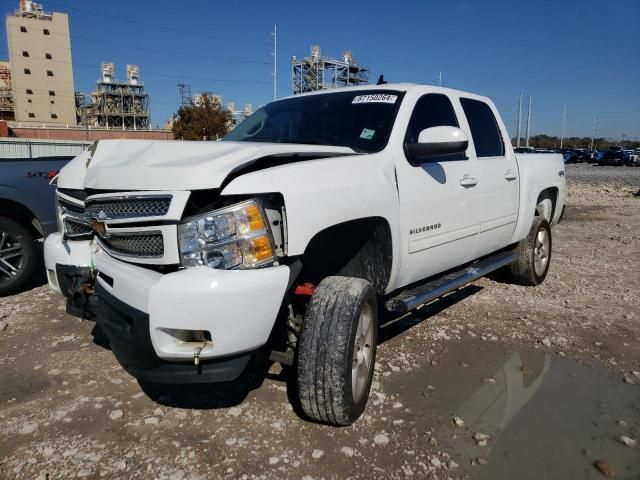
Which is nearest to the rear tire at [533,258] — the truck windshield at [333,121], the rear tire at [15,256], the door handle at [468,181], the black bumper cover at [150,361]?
the door handle at [468,181]

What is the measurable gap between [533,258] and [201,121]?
51155 millimetres

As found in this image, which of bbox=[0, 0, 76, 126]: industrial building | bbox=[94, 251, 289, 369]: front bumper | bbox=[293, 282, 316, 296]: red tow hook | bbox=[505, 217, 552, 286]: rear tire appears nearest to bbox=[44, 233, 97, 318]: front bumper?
bbox=[94, 251, 289, 369]: front bumper

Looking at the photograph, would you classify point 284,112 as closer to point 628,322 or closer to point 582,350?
point 582,350

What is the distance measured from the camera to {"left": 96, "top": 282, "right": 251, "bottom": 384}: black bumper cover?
2.39 meters

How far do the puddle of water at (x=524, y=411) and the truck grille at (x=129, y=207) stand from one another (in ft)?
5.98

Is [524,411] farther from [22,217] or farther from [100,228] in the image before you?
[22,217]

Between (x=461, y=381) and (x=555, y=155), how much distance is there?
407 cm

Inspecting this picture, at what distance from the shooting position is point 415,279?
367 centimetres

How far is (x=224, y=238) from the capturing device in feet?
7.78

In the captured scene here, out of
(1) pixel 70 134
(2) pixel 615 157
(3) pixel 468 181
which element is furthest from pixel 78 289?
(1) pixel 70 134

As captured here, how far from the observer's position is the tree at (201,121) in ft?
173

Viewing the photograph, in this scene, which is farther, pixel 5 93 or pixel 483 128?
pixel 5 93

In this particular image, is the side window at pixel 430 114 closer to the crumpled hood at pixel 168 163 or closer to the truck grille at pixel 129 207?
the crumpled hood at pixel 168 163

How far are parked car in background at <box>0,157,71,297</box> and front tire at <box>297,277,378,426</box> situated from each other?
12.2 feet
